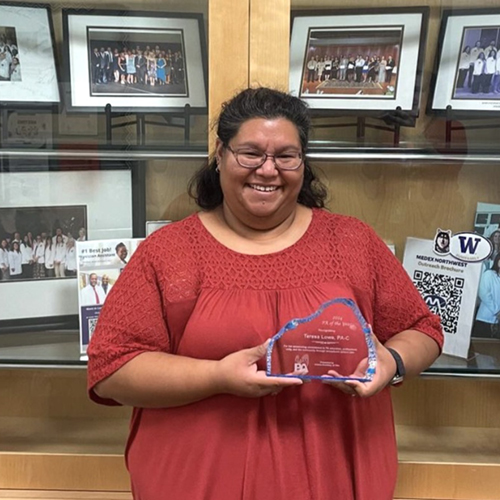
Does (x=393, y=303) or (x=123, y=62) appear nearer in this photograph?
(x=393, y=303)

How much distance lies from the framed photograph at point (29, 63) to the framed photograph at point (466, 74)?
0.81 metres

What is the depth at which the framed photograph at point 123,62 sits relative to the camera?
1.33 meters

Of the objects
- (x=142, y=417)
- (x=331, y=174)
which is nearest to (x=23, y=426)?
(x=142, y=417)

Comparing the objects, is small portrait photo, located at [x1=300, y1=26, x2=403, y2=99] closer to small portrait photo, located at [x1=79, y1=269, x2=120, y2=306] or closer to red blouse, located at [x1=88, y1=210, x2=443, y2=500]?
red blouse, located at [x1=88, y1=210, x2=443, y2=500]

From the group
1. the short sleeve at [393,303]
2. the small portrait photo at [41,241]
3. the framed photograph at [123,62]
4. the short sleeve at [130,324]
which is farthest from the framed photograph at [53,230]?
the short sleeve at [393,303]

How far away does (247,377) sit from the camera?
908 millimetres

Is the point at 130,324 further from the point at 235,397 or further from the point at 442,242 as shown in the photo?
the point at 442,242

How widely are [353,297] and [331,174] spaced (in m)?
0.42

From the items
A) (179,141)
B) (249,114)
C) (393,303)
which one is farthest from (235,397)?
(179,141)

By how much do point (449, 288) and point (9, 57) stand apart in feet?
3.52

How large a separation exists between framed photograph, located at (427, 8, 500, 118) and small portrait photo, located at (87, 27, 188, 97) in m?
0.55

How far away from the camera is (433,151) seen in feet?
4.52

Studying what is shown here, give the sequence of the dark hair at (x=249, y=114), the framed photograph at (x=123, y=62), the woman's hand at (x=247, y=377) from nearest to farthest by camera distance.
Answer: the woman's hand at (x=247, y=377)
the dark hair at (x=249, y=114)
the framed photograph at (x=123, y=62)

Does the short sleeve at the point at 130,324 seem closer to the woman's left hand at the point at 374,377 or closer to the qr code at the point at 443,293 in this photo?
the woman's left hand at the point at 374,377
